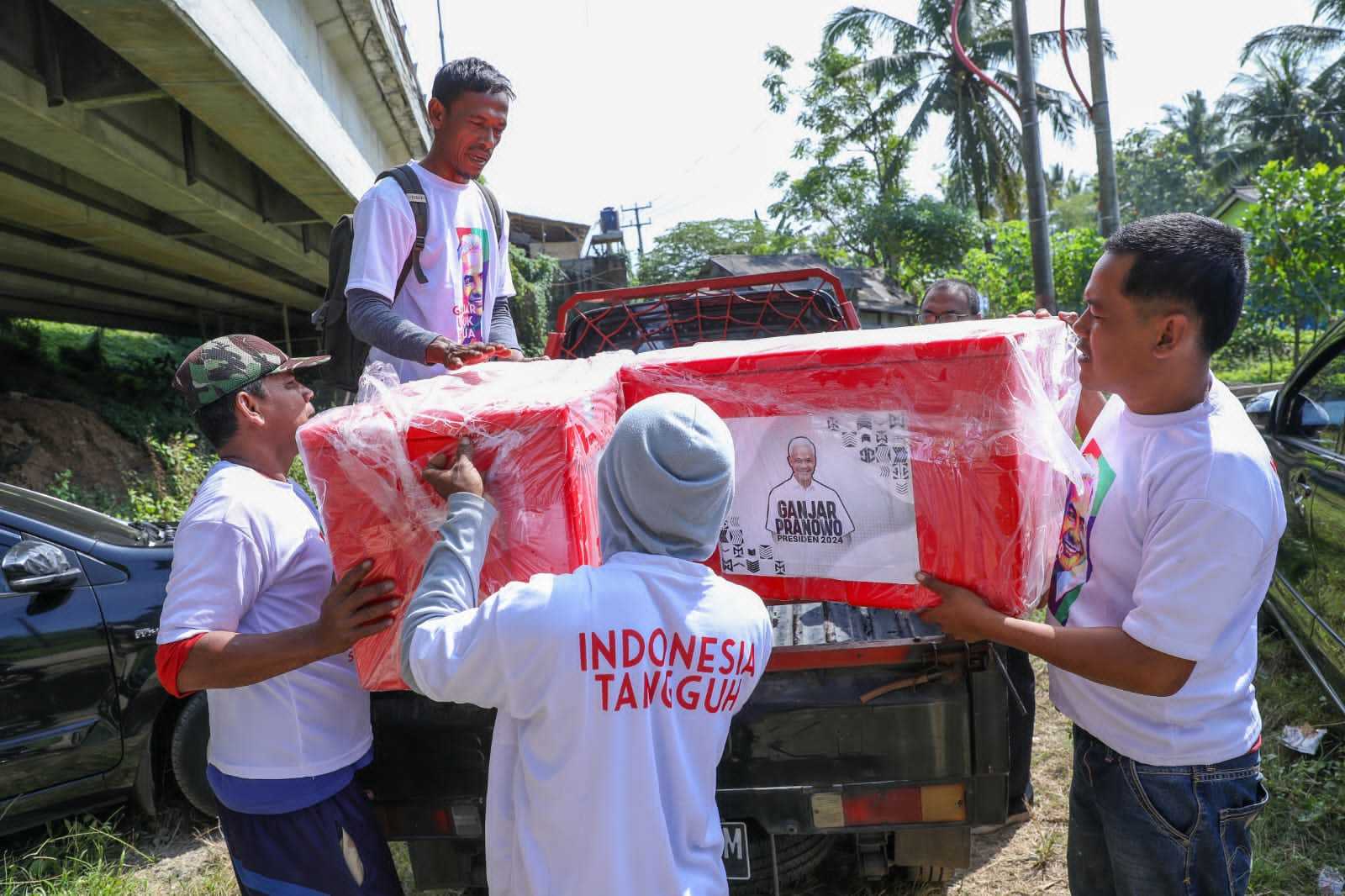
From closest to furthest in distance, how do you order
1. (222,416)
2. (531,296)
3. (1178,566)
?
(1178,566), (222,416), (531,296)

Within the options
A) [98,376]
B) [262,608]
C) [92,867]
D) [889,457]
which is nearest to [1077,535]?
[889,457]

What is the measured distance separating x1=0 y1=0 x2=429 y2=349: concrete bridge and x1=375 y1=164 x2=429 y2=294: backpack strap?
85.5 inches

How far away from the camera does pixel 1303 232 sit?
11359 mm

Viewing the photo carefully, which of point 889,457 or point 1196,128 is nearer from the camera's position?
point 889,457

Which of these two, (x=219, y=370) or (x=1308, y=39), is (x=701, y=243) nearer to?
(x=1308, y=39)

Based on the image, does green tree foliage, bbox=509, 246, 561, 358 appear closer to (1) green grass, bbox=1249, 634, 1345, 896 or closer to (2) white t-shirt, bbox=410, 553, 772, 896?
(1) green grass, bbox=1249, 634, 1345, 896

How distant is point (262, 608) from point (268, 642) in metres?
0.16

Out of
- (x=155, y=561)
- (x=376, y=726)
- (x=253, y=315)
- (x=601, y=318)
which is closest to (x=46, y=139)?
(x=155, y=561)

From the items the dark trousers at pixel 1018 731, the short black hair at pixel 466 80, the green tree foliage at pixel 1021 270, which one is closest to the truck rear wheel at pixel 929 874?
the dark trousers at pixel 1018 731

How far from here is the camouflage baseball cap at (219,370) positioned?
1.86 m

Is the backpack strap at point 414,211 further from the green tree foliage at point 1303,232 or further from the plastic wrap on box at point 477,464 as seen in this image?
the green tree foliage at point 1303,232

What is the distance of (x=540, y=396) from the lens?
169 centimetres

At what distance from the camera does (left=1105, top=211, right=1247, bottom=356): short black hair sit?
1599 mm

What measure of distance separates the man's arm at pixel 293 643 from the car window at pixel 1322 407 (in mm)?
3567
